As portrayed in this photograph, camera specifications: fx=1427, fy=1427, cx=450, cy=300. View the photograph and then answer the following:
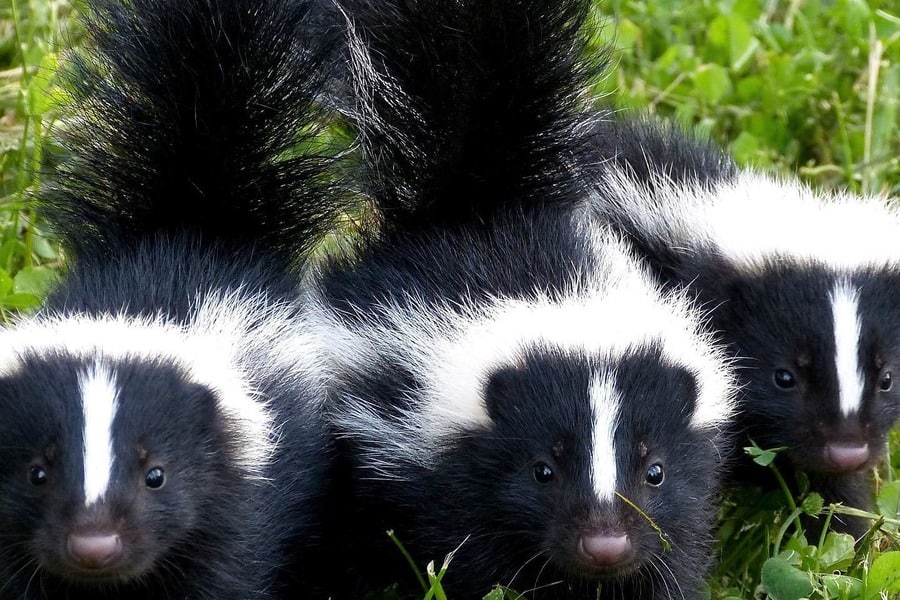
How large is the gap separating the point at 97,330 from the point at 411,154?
5.64ft

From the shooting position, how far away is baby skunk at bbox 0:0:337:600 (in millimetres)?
4805

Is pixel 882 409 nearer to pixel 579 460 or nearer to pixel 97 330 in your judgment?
pixel 579 460

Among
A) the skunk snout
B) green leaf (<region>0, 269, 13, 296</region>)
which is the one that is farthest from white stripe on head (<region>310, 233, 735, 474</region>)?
green leaf (<region>0, 269, 13, 296</region>)

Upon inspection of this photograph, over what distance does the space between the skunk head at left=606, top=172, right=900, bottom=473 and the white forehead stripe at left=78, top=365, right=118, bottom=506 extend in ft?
8.79

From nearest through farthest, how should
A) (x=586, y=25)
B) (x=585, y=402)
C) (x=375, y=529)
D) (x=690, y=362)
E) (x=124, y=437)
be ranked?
(x=124, y=437) → (x=585, y=402) → (x=690, y=362) → (x=375, y=529) → (x=586, y=25)

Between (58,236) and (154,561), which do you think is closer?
(154,561)

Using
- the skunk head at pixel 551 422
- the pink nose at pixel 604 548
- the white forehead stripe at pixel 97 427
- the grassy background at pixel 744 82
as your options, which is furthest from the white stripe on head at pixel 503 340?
the grassy background at pixel 744 82

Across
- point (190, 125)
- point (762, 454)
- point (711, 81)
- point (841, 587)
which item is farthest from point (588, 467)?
point (711, 81)

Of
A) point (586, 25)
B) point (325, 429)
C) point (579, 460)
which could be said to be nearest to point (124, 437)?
point (325, 429)

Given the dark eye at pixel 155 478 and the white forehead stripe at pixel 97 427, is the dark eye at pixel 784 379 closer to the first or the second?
the dark eye at pixel 155 478

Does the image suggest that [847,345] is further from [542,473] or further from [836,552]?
[542,473]

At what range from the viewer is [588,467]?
5.03 m

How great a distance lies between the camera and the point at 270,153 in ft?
20.2

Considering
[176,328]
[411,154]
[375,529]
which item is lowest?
[375,529]
